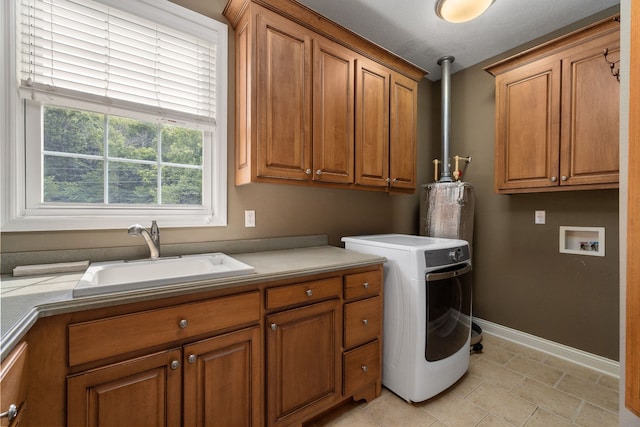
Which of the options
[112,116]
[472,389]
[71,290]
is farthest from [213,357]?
[472,389]

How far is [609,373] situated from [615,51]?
2.26 metres

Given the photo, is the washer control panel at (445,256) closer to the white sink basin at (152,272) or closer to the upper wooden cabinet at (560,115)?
the upper wooden cabinet at (560,115)

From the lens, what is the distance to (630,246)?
2.38ft

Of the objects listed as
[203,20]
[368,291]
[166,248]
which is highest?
[203,20]

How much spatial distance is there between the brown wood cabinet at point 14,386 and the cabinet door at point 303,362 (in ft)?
2.66

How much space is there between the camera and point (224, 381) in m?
1.22

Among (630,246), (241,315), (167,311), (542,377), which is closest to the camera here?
(630,246)

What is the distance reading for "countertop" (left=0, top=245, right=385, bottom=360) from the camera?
31.5 inches

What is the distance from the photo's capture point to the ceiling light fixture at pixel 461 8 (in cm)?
177

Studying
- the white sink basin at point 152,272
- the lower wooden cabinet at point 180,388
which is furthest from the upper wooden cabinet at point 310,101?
the lower wooden cabinet at point 180,388

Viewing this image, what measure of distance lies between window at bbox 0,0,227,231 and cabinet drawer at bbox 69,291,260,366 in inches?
28.2

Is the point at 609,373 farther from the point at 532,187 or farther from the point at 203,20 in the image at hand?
the point at 203,20

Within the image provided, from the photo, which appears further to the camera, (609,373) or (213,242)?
(609,373)

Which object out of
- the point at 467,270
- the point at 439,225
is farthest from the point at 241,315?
the point at 439,225
